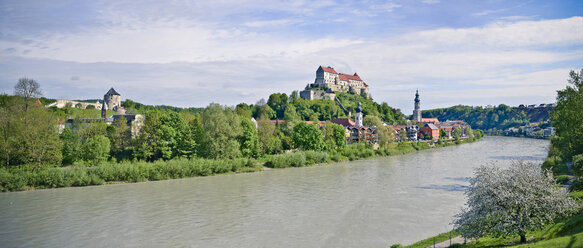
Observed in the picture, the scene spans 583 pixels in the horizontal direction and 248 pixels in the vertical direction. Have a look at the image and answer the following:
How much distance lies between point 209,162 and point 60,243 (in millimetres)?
20907

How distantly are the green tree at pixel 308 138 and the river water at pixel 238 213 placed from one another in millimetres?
15997

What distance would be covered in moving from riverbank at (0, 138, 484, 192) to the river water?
53.0 inches

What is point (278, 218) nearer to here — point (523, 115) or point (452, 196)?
point (452, 196)

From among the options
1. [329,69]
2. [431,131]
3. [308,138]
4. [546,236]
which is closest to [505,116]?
[431,131]

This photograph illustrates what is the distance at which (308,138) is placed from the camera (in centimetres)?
5162

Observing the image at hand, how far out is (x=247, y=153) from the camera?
44.0m

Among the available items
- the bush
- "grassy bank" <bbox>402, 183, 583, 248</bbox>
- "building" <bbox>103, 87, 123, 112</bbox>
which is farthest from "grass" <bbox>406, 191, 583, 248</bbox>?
"building" <bbox>103, 87, 123, 112</bbox>

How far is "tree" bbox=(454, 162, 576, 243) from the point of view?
12359mm

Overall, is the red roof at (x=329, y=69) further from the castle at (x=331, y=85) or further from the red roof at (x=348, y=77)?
the red roof at (x=348, y=77)

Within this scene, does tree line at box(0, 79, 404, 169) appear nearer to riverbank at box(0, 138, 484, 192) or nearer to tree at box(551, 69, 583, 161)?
riverbank at box(0, 138, 484, 192)

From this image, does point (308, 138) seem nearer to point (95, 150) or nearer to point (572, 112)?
point (95, 150)

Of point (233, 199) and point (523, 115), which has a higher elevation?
point (523, 115)

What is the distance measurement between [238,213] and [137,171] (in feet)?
51.8

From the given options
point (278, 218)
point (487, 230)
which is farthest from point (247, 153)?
point (487, 230)
